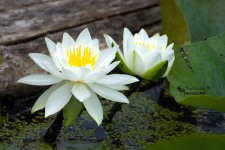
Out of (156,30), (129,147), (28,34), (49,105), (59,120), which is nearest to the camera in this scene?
(49,105)

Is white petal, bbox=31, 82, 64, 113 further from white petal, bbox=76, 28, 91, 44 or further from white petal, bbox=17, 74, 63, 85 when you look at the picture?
white petal, bbox=76, 28, 91, 44

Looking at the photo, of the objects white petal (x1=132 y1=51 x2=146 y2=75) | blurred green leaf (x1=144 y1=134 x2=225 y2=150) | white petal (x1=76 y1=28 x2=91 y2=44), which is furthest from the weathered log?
blurred green leaf (x1=144 y1=134 x2=225 y2=150)

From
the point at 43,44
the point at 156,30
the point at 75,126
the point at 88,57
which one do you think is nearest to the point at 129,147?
the point at 75,126

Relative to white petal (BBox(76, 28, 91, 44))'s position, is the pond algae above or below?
below

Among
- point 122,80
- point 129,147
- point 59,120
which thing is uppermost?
point 122,80

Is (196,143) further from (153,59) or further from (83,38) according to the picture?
(83,38)

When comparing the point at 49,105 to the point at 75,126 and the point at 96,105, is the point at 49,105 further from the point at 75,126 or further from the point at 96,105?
the point at 75,126

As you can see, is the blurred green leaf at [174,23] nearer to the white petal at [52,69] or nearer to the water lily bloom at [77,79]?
the water lily bloom at [77,79]
